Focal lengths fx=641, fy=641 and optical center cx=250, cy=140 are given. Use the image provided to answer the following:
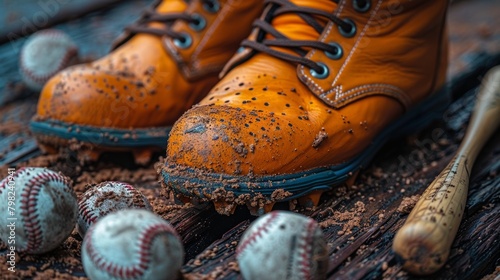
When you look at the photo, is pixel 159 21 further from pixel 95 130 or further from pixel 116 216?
pixel 116 216

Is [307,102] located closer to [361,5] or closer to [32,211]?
[361,5]

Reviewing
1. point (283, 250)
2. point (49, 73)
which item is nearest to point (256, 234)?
point (283, 250)

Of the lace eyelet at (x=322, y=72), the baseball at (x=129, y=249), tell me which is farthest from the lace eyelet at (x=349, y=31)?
the baseball at (x=129, y=249)

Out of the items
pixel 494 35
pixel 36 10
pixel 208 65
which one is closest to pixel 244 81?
pixel 208 65

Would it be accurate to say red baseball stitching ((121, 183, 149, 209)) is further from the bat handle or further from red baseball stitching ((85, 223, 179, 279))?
the bat handle

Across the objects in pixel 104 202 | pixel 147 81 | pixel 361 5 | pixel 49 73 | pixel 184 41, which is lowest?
pixel 49 73

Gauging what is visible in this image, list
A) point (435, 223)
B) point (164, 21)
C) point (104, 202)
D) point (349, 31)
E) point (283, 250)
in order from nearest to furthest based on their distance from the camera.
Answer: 1. point (283, 250)
2. point (435, 223)
3. point (104, 202)
4. point (349, 31)
5. point (164, 21)
